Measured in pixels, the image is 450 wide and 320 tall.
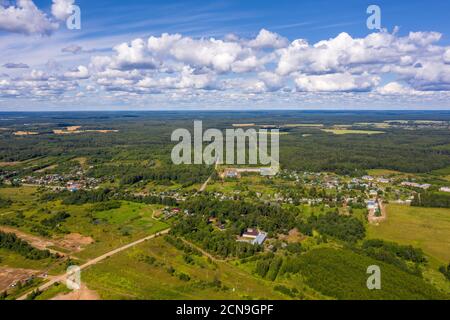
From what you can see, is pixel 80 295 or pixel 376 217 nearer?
pixel 80 295

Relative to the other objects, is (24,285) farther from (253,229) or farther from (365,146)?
(365,146)

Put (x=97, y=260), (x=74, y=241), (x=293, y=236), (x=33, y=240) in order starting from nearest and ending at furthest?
(x=97, y=260), (x=74, y=241), (x=33, y=240), (x=293, y=236)

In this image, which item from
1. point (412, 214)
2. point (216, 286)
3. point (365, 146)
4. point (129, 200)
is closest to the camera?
point (216, 286)

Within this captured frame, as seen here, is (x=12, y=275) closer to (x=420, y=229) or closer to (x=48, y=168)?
(x=420, y=229)

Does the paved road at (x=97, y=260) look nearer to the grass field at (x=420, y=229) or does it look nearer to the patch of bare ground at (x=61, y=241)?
the patch of bare ground at (x=61, y=241)

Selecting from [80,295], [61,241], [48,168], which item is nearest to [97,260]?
[80,295]

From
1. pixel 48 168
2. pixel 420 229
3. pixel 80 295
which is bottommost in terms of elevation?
pixel 80 295

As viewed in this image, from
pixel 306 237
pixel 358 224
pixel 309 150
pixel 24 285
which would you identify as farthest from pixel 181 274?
pixel 309 150
